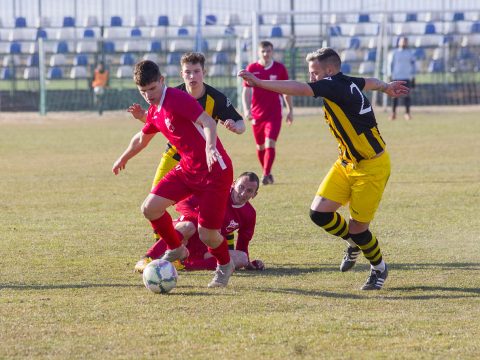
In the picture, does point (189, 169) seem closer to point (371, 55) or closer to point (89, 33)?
point (371, 55)

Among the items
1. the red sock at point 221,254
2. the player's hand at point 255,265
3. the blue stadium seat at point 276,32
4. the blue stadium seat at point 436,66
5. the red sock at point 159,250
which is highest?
the blue stadium seat at point 276,32

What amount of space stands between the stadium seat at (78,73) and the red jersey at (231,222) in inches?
979

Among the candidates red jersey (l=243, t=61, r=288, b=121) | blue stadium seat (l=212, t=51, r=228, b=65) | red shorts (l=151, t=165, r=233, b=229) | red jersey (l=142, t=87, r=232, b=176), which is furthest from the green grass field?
blue stadium seat (l=212, t=51, r=228, b=65)

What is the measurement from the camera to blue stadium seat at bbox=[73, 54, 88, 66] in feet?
109

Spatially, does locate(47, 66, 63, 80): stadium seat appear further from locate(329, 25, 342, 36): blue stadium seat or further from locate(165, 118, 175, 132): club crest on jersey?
locate(165, 118, 175, 132): club crest on jersey

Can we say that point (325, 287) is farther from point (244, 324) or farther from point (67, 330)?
point (67, 330)

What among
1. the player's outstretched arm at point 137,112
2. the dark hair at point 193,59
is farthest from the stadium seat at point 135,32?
the player's outstretched arm at point 137,112

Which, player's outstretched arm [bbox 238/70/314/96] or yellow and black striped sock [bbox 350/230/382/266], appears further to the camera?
yellow and black striped sock [bbox 350/230/382/266]

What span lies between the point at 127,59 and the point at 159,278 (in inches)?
1013

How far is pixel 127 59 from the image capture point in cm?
3197

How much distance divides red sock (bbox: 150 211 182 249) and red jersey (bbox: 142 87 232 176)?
0.40 m

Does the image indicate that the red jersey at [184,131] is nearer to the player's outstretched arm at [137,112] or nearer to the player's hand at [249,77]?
the player's outstretched arm at [137,112]

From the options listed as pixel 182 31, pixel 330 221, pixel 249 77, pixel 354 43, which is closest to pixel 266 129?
pixel 330 221

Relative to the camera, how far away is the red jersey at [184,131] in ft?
22.6
